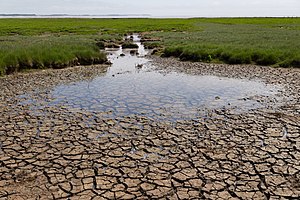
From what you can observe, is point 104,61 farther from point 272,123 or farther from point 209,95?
point 272,123

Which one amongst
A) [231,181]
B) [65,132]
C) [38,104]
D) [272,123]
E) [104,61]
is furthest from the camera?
[104,61]

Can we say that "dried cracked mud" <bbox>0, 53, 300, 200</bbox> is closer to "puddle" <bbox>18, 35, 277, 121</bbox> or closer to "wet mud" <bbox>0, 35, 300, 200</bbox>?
"wet mud" <bbox>0, 35, 300, 200</bbox>

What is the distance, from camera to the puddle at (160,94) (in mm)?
11500

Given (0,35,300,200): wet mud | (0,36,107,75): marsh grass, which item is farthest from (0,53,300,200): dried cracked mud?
(0,36,107,75): marsh grass

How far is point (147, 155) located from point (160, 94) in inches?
259

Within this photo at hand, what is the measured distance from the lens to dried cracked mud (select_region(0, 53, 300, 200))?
238 inches

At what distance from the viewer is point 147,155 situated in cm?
756

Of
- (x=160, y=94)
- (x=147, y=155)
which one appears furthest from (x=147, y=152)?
(x=160, y=94)

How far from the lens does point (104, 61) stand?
79.5 ft

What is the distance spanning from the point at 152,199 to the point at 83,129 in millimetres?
4177

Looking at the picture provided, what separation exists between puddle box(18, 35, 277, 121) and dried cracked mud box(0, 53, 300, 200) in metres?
0.68

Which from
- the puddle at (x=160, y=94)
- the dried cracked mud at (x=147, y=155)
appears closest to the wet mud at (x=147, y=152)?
the dried cracked mud at (x=147, y=155)

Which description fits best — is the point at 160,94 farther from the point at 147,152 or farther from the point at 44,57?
the point at 44,57

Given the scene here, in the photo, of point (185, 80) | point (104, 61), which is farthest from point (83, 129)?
point (104, 61)
